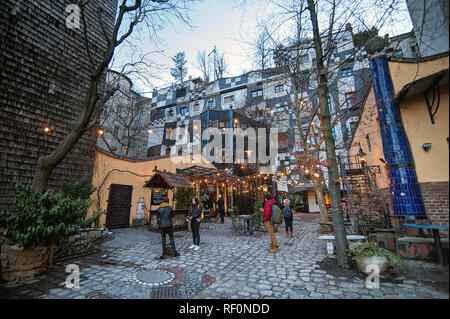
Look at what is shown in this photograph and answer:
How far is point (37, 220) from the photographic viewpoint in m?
4.04

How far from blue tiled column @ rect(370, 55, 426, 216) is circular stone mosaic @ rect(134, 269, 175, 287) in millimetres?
4660

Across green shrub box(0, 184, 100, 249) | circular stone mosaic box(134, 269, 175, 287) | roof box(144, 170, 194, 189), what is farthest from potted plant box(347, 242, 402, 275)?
roof box(144, 170, 194, 189)

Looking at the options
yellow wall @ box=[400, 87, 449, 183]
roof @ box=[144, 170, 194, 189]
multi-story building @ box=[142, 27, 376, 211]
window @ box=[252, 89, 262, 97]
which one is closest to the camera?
yellow wall @ box=[400, 87, 449, 183]

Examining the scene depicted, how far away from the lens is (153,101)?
29391mm

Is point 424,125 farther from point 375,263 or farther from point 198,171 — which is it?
point 198,171

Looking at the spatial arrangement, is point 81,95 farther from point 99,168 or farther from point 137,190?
point 137,190

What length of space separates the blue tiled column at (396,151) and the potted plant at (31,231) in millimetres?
6698

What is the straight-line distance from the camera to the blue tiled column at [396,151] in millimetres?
3160

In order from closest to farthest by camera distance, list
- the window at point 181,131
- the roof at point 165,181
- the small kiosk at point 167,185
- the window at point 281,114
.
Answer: the roof at point 165,181
the small kiosk at point 167,185
the window at point 281,114
the window at point 181,131

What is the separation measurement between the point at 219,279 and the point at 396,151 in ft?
13.9

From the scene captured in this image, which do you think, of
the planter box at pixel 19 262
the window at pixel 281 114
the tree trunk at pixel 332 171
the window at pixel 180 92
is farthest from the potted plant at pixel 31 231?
the window at pixel 180 92

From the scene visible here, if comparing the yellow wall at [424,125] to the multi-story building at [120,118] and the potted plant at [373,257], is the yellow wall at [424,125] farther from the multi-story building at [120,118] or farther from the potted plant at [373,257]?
the multi-story building at [120,118]

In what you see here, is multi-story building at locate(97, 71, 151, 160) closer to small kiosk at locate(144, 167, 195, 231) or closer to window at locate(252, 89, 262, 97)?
small kiosk at locate(144, 167, 195, 231)

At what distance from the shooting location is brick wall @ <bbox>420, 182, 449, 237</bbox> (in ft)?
7.31
